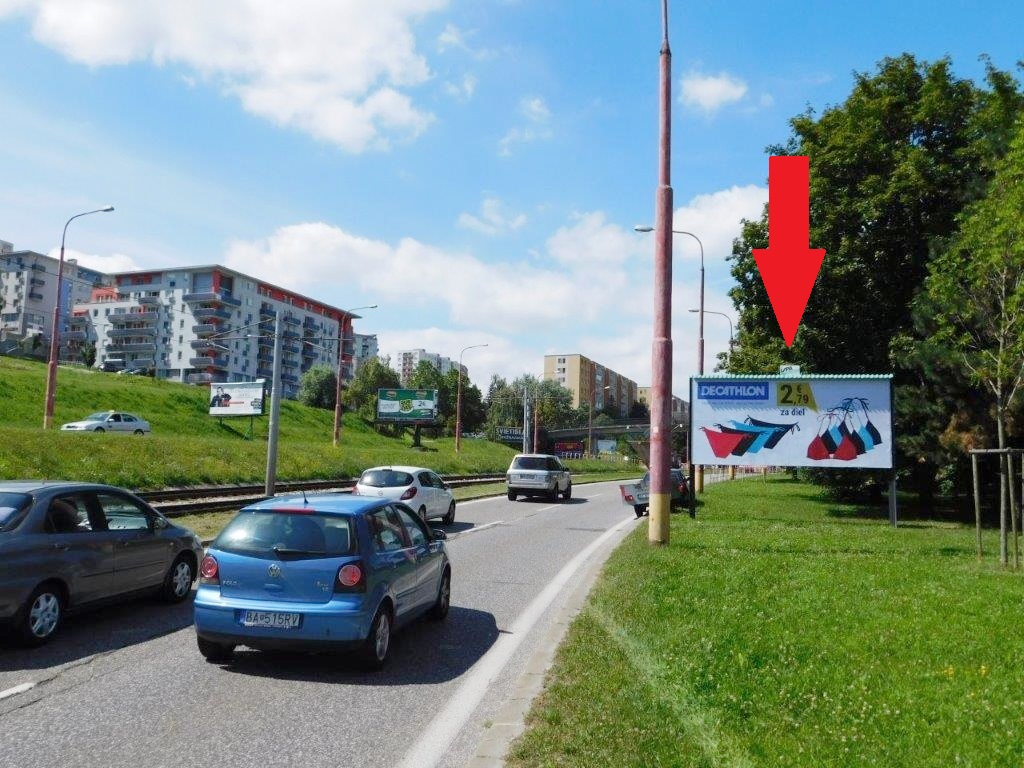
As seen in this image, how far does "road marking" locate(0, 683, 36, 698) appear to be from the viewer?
605 centimetres

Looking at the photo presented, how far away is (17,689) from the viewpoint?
6.18 meters

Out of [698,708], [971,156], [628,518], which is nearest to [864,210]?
[971,156]

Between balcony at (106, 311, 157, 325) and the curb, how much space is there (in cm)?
12279

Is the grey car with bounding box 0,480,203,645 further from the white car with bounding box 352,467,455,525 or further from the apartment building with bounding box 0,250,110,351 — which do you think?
the apartment building with bounding box 0,250,110,351

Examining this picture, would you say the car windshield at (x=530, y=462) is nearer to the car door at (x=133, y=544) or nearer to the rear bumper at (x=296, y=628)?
the car door at (x=133, y=544)

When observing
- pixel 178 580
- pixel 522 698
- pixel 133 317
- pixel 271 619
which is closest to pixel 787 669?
pixel 522 698

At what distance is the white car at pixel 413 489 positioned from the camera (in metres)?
19.5

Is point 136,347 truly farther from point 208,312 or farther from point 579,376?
point 579,376

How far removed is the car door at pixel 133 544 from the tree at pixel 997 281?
34.9 ft

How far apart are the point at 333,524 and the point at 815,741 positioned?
4.03 meters

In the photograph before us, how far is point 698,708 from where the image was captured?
17.7ft

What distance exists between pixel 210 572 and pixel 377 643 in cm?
149

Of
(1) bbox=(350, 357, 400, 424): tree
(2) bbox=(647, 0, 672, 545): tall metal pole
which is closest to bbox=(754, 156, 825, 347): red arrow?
(2) bbox=(647, 0, 672, 545): tall metal pole

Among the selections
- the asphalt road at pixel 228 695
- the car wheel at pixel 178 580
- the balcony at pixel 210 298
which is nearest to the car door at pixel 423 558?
the asphalt road at pixel 228 695
